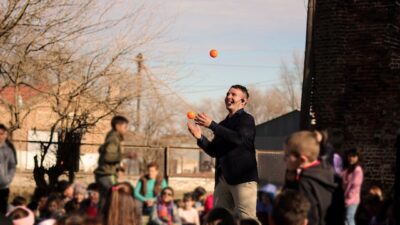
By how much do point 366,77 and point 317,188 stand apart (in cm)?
1144

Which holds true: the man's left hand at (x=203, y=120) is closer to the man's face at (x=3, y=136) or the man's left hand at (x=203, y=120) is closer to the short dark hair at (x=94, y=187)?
the short dark hair at (x=94, y=187)

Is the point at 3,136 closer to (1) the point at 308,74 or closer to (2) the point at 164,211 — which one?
(2) the point at 164,211

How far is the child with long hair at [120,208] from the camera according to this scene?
5988 mm

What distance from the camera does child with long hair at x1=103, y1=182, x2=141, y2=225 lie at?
5988 millimetres

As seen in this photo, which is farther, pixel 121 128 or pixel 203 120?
pixel 203 120

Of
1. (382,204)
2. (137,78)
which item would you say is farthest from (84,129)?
(382,204)

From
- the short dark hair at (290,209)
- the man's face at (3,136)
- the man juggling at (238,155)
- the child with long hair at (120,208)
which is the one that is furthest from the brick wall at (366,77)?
the short dark hair at (290,209)

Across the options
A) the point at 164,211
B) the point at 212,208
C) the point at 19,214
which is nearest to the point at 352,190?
the point at 164,211

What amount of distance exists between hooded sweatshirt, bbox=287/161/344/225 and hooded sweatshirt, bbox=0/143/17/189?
4177mm

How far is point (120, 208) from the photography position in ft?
19.7

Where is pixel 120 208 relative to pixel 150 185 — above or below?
below

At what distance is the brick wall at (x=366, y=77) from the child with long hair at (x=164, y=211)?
27.3 ft

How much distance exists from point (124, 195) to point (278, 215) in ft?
4.04

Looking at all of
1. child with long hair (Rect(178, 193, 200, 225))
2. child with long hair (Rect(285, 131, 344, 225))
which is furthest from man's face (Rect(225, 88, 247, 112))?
child with long hair (Rect(285, 131, 344, 225))
